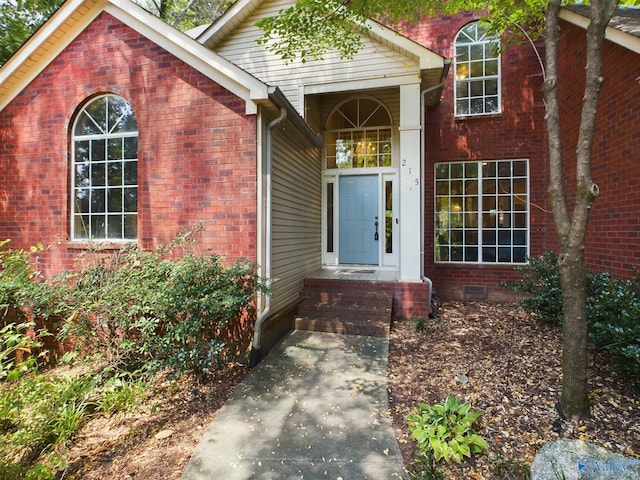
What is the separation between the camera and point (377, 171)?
293 inches

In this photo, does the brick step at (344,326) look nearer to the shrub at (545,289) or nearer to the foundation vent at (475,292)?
the shrub at (545,289)

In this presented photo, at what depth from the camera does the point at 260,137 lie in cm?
462

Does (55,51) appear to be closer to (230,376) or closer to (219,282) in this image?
(219,282)

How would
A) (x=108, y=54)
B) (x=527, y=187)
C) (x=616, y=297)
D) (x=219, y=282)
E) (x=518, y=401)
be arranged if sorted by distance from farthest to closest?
(x=527, y=187) → (x=108, y=54) → (x=219, y=282) → (x=616, y=297) → (x=518, y=401)

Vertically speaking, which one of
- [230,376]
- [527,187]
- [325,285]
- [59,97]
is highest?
[59,97]

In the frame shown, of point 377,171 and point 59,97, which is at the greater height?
point 59,97

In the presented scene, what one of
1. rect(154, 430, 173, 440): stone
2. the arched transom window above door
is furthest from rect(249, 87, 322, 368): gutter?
the arched transom window above door

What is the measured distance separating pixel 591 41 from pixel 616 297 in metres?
2.60

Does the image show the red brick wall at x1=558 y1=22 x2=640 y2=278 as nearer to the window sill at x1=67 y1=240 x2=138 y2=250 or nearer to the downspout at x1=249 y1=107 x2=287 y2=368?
the downspout at x1=249 y1=107 x2=287 y2=368

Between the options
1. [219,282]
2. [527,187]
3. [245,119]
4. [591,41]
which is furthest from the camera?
[527,187]

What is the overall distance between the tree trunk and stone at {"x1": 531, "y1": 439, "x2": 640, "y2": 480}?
1.90 ft

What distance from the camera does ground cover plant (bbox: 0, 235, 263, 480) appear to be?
3.23 metres

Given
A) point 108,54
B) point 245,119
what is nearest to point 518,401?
point 245,119

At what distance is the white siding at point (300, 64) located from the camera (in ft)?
19.8
